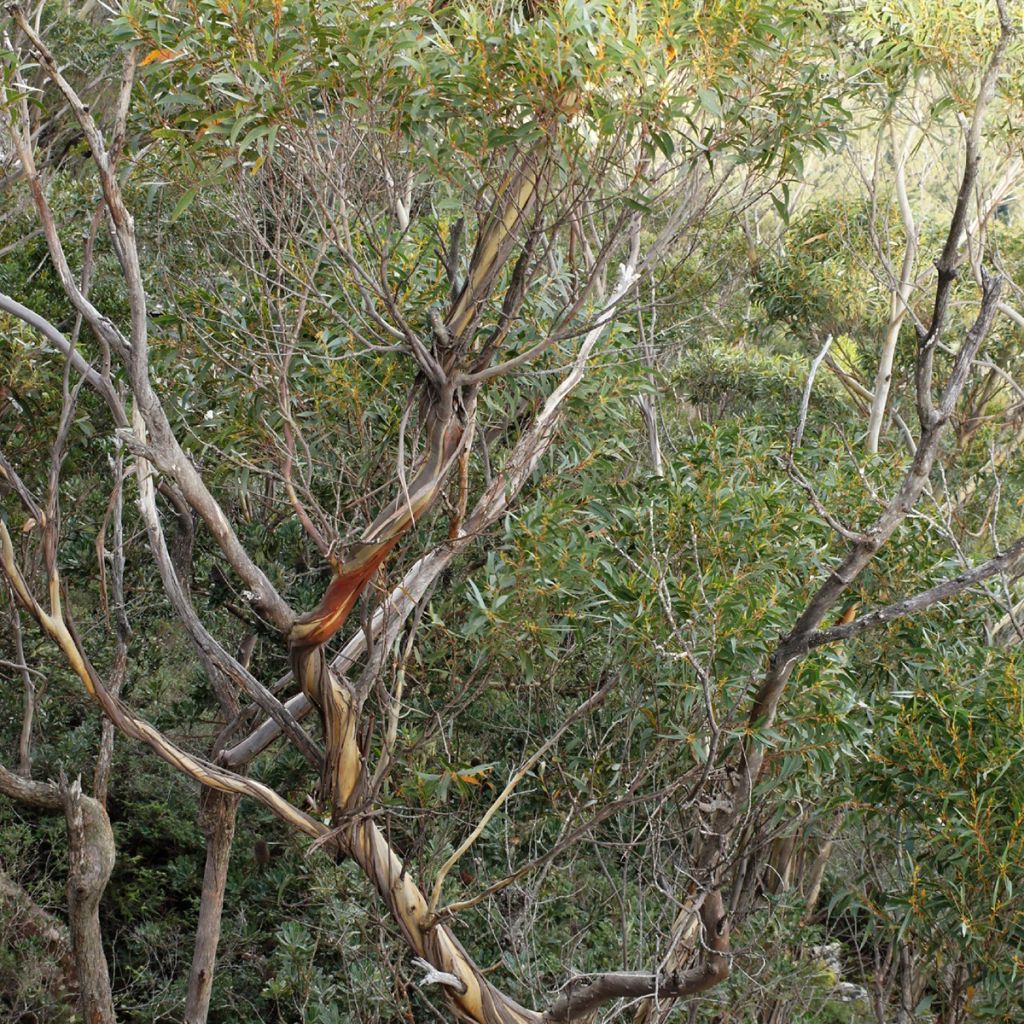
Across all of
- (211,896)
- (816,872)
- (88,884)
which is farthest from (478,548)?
(816,872)

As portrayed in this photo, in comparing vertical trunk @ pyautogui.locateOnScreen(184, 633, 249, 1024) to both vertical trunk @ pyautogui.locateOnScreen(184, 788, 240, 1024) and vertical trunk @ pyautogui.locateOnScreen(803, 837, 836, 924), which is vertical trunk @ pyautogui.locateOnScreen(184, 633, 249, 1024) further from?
vertical trunk @ pyautogui.locateOnScreen(803, 837, 836, 924)

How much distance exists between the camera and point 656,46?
9.90ft

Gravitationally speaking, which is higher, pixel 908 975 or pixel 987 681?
pixel 987 681

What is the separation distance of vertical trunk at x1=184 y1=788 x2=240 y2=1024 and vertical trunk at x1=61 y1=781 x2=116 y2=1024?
0.30 meters

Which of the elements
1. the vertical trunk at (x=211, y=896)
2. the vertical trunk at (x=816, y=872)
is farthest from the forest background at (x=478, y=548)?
the vertical trunk at (x=816, y=872)

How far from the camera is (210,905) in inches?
168

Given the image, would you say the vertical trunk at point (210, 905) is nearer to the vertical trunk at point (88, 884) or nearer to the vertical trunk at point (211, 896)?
the vertical trunk at point (211, 896)

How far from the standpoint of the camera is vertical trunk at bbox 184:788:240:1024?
4.23 metres

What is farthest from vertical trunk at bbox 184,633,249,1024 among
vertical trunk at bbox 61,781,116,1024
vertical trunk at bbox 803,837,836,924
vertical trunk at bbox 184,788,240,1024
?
vertical trunk at bbox 803,837,836,924

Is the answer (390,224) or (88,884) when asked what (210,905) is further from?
(390,224)

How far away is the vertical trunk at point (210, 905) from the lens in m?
4.23

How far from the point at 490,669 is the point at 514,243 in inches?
59.1

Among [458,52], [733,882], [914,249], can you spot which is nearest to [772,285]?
[914,249]

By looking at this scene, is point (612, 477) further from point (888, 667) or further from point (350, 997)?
point (350, 997)
